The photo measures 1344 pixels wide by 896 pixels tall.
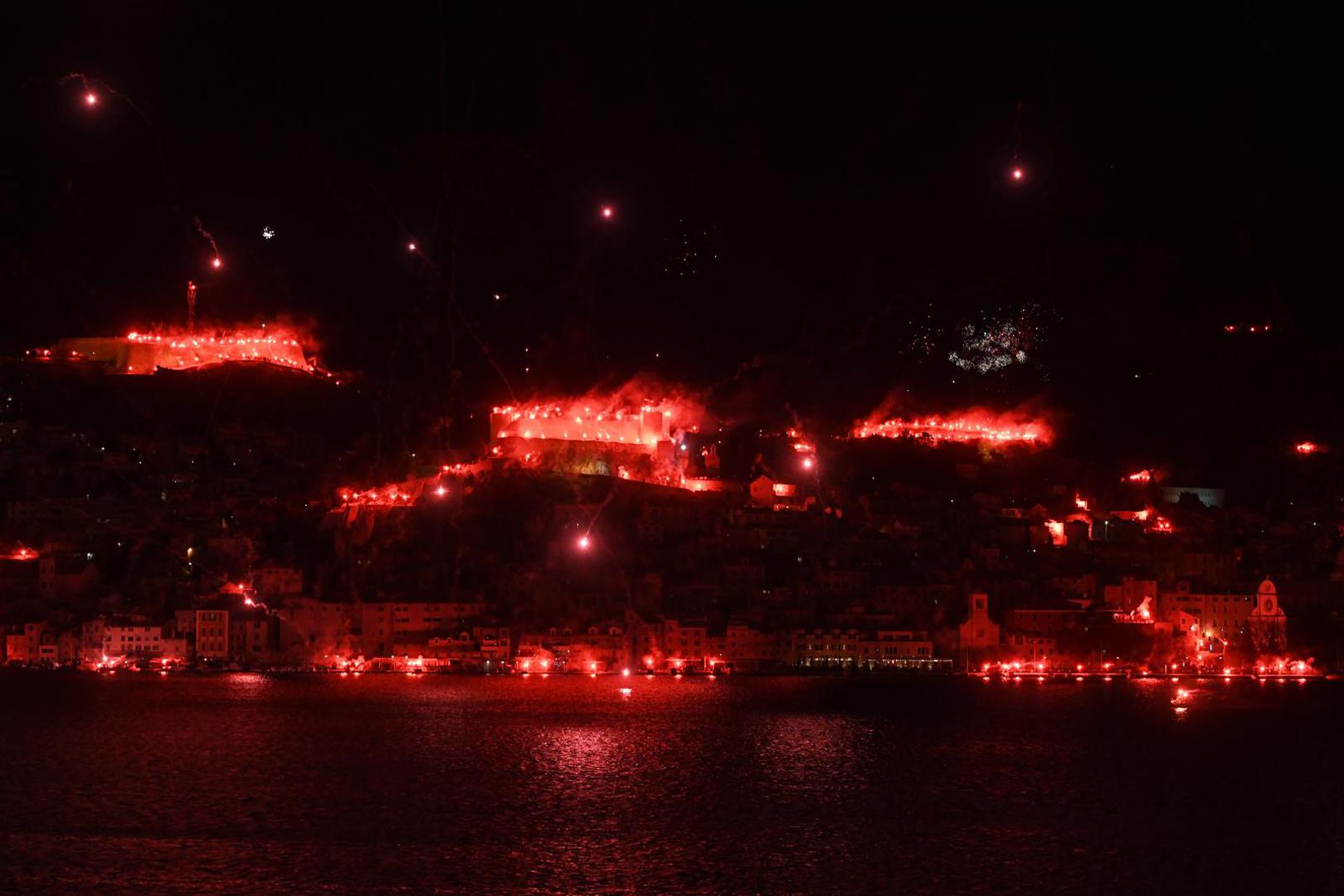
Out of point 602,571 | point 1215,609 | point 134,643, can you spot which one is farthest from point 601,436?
point 1215,609

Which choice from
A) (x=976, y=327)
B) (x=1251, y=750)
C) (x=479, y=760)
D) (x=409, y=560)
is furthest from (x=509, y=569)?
(x=976, y=327)

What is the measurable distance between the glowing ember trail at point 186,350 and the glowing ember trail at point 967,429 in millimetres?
17946

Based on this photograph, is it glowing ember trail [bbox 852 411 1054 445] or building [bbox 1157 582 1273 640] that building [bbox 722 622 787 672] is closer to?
building [bbox 1157 582 1273 640]

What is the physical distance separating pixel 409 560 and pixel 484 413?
9.83 meters

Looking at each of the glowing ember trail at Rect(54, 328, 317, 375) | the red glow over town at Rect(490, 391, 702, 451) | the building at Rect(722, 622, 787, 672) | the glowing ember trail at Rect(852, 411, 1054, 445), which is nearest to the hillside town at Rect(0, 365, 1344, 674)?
the building at Rect(722, 622, 787, 672)

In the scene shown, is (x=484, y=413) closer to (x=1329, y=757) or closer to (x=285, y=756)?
(x=285, y=756)

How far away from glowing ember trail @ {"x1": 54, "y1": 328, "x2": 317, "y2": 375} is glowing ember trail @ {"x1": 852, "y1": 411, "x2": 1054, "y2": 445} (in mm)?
17946

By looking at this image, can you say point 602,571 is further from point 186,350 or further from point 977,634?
point 186,350

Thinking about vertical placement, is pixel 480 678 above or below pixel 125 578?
below

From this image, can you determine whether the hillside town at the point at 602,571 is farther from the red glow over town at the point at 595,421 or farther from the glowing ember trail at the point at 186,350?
the glowing ember trail at the point at 186,350

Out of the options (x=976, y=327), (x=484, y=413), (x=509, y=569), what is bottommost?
(x=509, y=569)

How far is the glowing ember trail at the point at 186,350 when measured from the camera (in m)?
45.4

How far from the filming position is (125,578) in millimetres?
32781

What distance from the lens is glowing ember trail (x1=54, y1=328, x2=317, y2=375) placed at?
45406mm
